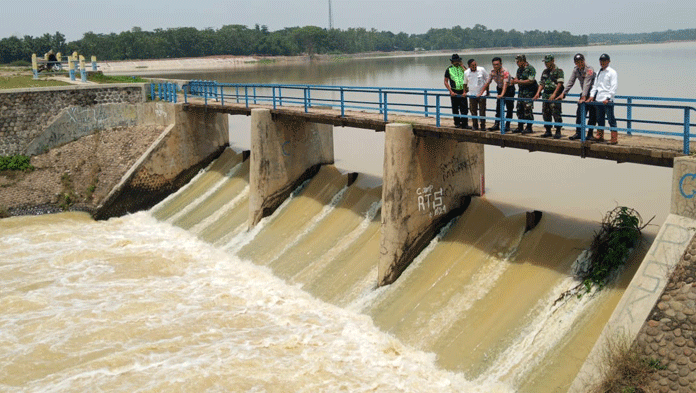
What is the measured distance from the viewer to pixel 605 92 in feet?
37.2

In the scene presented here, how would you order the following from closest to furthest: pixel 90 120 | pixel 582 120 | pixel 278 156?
pixel 582 120 < pixel 278 156 < pixel 90 120

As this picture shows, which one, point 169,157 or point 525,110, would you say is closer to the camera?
point 525,110

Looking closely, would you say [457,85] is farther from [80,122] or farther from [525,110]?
[80,122]

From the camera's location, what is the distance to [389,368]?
12.5 metres

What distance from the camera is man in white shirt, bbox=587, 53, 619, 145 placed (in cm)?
1123

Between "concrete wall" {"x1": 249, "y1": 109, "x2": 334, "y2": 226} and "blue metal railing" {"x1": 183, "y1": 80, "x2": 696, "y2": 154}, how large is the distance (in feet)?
2.26

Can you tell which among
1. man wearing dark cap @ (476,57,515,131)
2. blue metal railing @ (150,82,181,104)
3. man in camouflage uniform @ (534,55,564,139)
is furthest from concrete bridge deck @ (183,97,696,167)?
blue metal railing @ (150,82,181,104)

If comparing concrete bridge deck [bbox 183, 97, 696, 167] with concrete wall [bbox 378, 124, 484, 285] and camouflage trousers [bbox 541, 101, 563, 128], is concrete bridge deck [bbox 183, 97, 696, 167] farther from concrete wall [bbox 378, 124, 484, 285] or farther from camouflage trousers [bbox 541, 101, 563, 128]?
concrete wall [bbox 378, 124, 484, 285]

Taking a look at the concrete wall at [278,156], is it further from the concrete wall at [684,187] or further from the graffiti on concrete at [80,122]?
the concrete wall at [684,187]

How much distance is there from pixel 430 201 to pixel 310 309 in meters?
3.56

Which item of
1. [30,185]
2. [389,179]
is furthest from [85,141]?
[389,179]

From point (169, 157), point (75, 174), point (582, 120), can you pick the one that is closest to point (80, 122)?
point (75, 174)

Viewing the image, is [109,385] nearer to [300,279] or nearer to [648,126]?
[300,279]

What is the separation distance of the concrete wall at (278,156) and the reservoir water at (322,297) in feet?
1.88
